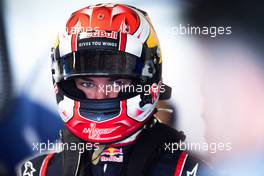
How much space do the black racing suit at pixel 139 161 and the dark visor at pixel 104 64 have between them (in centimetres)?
19

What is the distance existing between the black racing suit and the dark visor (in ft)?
0.62

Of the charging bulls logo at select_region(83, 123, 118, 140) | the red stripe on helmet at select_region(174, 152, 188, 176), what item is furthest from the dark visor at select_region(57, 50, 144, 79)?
the red stripe on helmet at select_region(174, 152, 188, 176)

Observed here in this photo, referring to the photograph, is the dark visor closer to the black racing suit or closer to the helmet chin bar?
the helmet chin bar

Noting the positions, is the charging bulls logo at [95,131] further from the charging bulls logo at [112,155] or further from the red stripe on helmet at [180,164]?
the red stripe on helmet at [180,164]

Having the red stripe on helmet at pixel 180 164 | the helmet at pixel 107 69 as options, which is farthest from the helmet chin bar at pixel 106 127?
the red stripe on helmet at pixel 180 164

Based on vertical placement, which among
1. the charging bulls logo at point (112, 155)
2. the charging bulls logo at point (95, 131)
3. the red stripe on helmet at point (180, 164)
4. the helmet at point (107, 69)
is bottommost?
the red stripe on helmet at point (180, 164)

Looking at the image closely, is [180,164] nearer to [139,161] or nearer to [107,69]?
[139,161]

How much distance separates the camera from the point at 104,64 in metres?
1.17

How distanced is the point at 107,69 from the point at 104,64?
0.06ft

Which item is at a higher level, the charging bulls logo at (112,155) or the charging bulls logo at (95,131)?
the charging bulls logo at (95,131)

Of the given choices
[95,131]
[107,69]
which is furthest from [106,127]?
[107,69]

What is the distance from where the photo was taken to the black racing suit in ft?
3.73

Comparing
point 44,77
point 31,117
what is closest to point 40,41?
point 44,77

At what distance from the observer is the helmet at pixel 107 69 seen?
115cm
